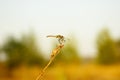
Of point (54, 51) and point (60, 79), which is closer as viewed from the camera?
point (54, 51)

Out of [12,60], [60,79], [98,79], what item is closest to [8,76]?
[12,60]

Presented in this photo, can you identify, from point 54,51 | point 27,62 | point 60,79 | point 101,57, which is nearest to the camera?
point 54,51

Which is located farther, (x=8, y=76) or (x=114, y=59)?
(x=8, y=76)

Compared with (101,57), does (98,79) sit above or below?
below

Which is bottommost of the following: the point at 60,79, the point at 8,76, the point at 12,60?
the point at 8,76

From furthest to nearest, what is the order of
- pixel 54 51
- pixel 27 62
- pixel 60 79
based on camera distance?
pixel 27 62, pixel 60 79, pixel 54 51

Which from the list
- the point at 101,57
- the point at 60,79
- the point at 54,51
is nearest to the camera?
the point at 54,51

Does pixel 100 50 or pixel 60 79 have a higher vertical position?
pixel 60 79

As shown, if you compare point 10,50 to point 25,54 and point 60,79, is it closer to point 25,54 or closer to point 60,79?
point 25,54

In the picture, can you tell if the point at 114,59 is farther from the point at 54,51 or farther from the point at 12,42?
the point at 54,51

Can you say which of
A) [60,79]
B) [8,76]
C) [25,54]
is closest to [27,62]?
[25,54]
